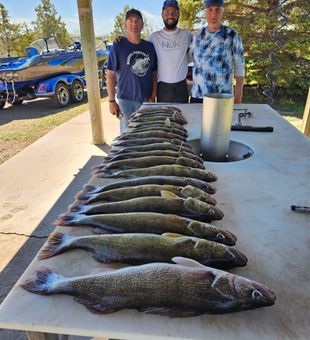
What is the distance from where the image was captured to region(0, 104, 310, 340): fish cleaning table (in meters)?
1.05

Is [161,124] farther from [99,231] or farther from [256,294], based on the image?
[256,294]

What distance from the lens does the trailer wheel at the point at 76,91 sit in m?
11.7

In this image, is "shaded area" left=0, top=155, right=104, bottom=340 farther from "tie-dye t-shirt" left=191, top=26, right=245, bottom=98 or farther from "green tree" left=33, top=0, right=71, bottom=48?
"green tree" left=33, top=0, right=71, bottom=48

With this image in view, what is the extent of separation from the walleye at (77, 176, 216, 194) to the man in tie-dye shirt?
7.86 feet

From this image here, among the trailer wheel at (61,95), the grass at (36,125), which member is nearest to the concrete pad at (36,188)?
the grass at (36,125)

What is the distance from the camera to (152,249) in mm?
1283

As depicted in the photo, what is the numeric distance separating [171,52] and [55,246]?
3723 millimetres

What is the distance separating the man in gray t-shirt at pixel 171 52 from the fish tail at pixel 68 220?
A: 3.42 m

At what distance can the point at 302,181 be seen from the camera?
6.89ft

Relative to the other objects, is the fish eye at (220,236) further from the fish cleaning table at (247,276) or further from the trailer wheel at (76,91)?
the trailer wheel at (76,91)

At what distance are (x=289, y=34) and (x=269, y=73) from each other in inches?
57.8

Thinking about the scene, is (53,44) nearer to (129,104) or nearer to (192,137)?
(129,104)

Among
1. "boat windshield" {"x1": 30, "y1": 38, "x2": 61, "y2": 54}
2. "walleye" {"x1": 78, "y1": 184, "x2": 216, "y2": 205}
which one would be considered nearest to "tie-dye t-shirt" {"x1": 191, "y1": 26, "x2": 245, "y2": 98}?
"walleye" {"x1": 78, "y1": 184, "x2": 216, "y2": 205}

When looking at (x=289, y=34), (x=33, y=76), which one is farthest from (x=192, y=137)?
(x=289, y=34)
